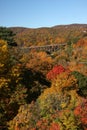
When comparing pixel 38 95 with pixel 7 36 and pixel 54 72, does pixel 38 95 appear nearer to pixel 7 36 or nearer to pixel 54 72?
pixel 54 72

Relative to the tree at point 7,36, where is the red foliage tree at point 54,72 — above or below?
below

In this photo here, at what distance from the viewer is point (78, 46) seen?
13125 cm

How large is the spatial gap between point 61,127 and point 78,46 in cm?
9537

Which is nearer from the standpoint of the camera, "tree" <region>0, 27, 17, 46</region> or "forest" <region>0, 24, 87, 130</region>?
"forest" <region>0, 24, 87, 130</region>

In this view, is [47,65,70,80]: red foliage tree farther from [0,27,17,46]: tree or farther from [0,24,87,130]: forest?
[0,27,17,46]: tree

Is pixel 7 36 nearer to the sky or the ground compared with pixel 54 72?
nearer to the sky

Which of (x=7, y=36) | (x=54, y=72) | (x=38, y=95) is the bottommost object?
(x=38, y=95)

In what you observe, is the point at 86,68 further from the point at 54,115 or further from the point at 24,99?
the point at 54,115

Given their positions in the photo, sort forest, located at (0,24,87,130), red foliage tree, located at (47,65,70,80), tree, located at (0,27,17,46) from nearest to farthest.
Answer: forest, located at (0,24,87,130) → red foliage tree, located at (47,65,70,80) → tree, located at (0,27,17,46)

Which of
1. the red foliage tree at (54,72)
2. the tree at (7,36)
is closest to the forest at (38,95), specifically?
the red foliage tree at (54,72)

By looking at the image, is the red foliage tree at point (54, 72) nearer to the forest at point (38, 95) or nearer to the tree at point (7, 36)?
the forest at point (38, 95)

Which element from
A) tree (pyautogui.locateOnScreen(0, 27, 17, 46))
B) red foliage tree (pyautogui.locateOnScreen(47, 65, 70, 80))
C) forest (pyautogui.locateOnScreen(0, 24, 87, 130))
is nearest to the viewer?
forest (pyautogui.locateOnScreen(0, 24, 87, 130))

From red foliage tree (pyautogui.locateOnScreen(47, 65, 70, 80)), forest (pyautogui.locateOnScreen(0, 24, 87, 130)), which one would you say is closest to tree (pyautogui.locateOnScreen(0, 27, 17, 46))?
forest (pyautogui.locateOnScreen(0, 24, 87, 130))

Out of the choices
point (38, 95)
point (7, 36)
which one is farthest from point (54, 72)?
point (7, 36)
